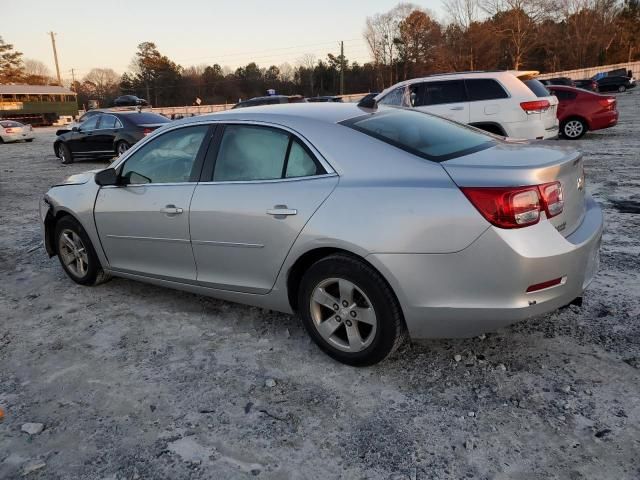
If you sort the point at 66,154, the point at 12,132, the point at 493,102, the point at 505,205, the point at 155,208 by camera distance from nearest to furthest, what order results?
the point at 505,205 → the point at 155,208 → the point at 493,102 → the point at 66,154 → the point at 12,132

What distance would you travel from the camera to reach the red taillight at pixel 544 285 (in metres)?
2.62

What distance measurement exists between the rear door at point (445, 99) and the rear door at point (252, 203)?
694 centimetres

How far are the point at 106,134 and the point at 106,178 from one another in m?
10.9

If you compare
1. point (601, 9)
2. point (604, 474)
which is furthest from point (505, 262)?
point (601, 9)

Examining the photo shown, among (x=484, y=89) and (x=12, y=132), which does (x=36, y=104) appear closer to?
(x=12, y=132)

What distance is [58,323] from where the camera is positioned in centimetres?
406

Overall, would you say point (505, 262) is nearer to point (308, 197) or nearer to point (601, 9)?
point (308, 197)

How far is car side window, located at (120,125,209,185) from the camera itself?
12.6ft

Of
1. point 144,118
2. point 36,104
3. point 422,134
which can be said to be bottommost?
point 422,134

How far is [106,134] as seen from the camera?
551 inches

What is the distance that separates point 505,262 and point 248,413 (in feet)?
5.11

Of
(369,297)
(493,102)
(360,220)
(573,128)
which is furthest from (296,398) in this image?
(573,128)

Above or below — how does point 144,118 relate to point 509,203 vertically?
above

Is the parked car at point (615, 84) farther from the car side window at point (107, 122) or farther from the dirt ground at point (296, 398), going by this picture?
the dirt ground at point (296, 398)
